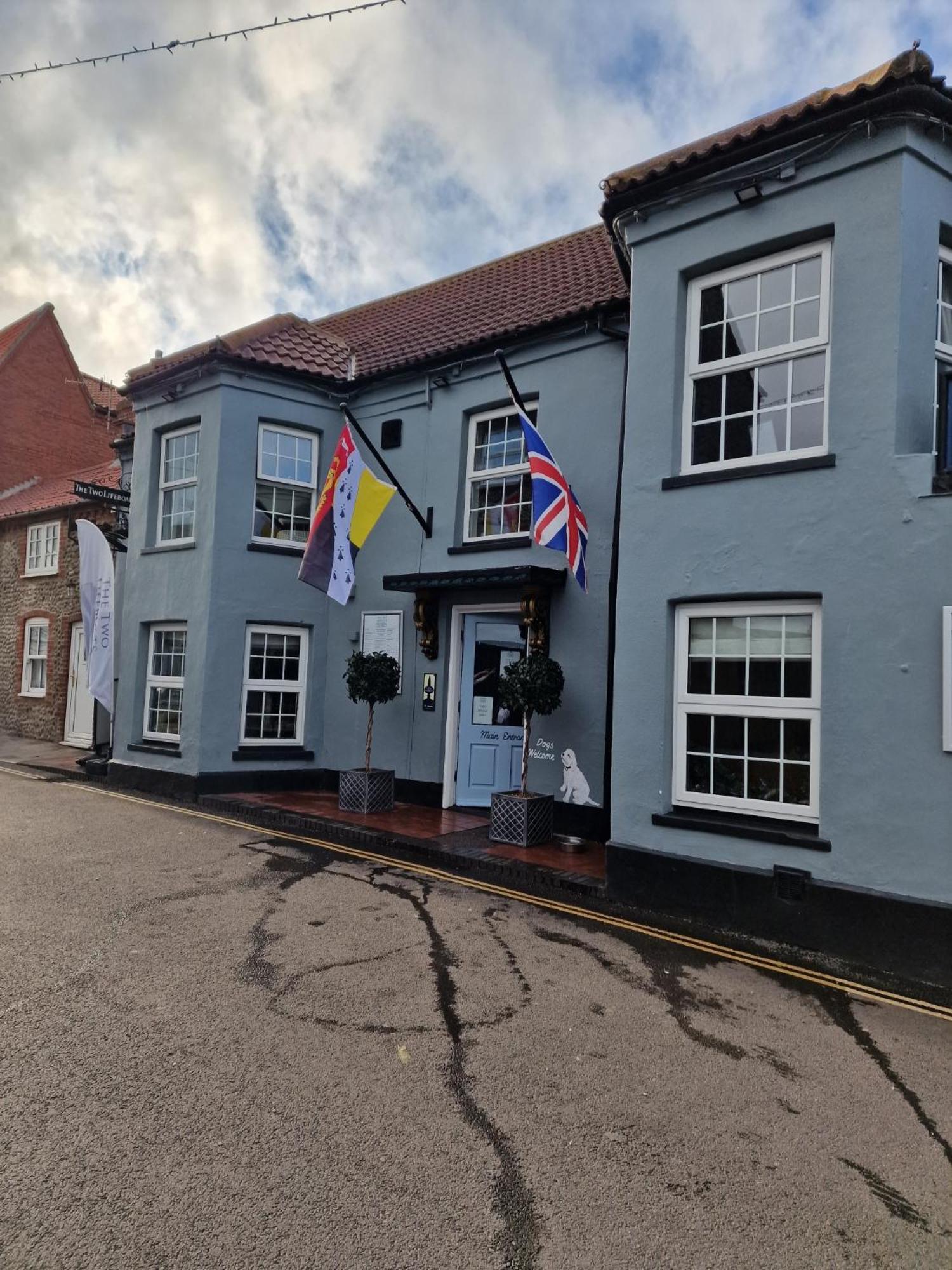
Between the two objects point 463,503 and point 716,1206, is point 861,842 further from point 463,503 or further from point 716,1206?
point 463,503

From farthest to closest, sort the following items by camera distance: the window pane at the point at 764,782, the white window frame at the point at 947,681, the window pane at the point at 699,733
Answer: the window pane at the point at 699,733 < the window pane at the point at 764,782 < the white window frame at the point at 947,681

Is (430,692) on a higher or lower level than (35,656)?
lower

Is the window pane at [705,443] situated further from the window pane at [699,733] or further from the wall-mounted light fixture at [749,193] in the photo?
the window pane at [699,733]

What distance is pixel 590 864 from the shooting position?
7.62 m

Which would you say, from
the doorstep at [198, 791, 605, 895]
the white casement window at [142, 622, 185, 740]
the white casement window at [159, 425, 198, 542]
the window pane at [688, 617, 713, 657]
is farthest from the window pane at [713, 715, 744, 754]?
the white casement window at [159, 425, 198, 542]

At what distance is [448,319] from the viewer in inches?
486

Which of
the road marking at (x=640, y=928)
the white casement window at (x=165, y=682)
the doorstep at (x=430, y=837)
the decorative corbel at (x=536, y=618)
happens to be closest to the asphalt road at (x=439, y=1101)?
the road marking at (x=640, y=928)

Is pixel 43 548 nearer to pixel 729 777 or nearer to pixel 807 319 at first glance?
pixel 729 777

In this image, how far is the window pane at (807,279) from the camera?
21.0ft

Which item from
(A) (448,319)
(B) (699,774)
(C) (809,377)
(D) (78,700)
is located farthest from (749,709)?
(D) (78,700)

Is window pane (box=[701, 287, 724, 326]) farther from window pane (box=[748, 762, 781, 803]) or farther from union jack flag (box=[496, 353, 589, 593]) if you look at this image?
window pane (box=[748, 762, 781, 803])

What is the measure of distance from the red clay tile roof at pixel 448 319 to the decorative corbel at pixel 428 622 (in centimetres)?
341

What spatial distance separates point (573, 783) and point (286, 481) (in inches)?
262

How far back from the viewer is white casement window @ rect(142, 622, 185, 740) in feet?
39.1
